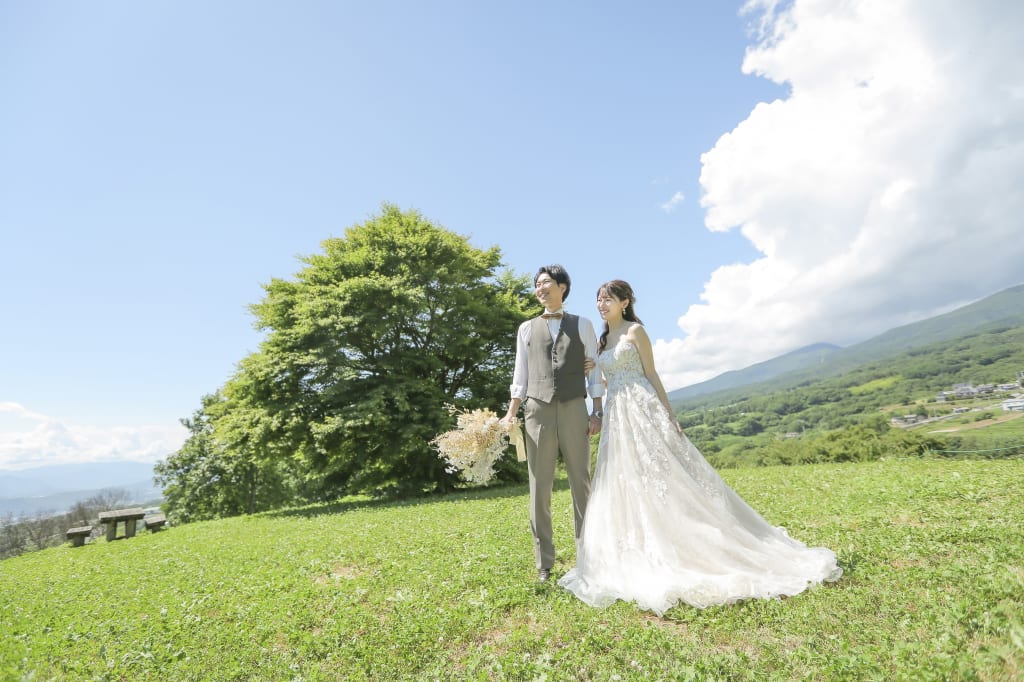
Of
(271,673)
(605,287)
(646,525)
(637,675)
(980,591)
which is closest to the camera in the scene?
(637,675)

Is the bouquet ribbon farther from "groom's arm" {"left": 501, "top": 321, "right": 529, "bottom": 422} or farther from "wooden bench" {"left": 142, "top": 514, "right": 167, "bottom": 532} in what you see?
"wooden bench" {"left": 142, "top": 514, "right": 167, "bottom": 532}

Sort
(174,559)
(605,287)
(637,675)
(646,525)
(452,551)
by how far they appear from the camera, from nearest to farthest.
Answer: (637,675) → (646,525) → (605,287) → (452,551) → (174,559)

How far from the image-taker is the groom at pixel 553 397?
222 inches

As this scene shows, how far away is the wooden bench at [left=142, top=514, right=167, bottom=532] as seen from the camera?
18.8 m

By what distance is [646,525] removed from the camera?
16.9ft

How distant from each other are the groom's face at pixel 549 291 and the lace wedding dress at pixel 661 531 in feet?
3.24

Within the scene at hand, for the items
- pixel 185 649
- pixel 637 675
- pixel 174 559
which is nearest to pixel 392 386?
pixel 174 559

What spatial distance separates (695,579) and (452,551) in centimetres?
465

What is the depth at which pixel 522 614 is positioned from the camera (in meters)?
4.88

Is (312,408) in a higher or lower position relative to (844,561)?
higher

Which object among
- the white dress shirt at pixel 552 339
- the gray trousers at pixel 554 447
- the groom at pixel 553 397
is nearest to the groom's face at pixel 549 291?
the groom at pixel 553 397

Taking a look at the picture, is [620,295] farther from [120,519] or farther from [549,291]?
[120,519]

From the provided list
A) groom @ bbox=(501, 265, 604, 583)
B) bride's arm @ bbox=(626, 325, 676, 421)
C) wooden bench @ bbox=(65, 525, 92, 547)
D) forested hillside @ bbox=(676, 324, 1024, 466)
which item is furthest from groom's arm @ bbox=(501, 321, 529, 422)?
wooden bench @ bbox=(65, 525, 92, 547)

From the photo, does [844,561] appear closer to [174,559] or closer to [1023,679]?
[1023,679]
